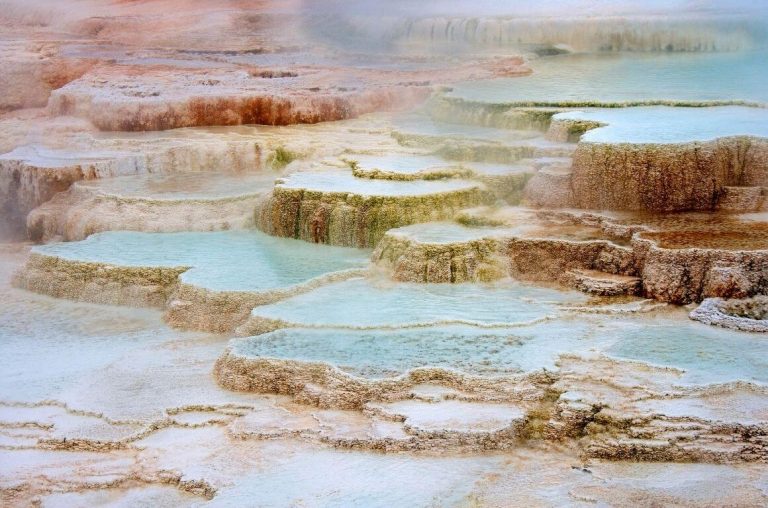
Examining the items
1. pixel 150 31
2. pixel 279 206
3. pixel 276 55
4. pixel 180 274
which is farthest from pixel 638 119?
pixel 150 31

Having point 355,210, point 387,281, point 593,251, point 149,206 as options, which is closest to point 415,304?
point 387,281

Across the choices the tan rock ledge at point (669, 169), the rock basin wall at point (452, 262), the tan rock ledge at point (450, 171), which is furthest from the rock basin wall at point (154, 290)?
the tan rock ledge at point (669, 169)

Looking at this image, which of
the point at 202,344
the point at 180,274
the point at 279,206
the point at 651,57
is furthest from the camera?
the point at 651,57

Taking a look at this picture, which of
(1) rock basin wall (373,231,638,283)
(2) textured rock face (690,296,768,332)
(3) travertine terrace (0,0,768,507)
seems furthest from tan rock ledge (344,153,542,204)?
(2) textured rock face (690,296,768,332)

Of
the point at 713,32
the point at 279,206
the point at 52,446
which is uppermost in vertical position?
the point at 713,32

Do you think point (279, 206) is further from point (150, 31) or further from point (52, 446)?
point (150, 31)

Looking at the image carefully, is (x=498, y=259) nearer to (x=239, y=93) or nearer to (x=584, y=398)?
(x=584, y=398)
